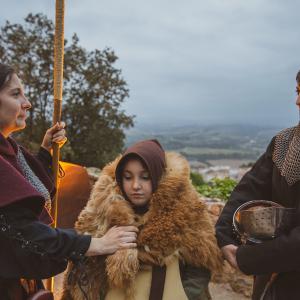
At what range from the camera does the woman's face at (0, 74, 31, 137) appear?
1.94 meters

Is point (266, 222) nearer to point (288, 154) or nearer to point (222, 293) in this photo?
point (288, 154)

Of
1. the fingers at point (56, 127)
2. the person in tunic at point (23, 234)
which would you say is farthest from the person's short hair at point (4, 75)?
the fingers at point (56, 127)

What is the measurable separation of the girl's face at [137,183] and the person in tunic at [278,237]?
17.2 inches

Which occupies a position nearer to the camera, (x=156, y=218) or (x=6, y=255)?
(x=6, y=255)

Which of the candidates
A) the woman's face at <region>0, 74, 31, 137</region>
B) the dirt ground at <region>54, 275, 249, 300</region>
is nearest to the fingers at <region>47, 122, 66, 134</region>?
the woman's face at <region>0, 74, 31, 137</region>

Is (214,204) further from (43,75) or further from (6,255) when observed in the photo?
(43,75)

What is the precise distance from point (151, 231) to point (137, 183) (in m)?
0.28

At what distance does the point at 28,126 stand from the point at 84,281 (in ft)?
34.6

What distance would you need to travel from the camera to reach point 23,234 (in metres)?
1.70

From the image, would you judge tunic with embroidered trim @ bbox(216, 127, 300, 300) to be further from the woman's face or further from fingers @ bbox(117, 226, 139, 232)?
the woman's face

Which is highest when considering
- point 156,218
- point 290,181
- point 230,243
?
point 290,181

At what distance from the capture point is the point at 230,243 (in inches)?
80.4

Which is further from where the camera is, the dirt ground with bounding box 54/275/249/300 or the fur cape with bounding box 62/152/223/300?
the dirt ground with bounding box 54/275/249/300

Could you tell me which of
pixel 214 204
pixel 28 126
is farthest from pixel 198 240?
pixel 28 126
